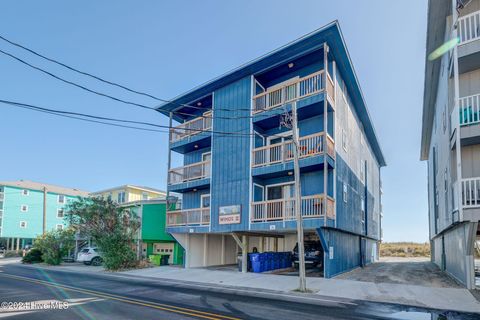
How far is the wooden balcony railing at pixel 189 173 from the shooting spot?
22594 millimetres

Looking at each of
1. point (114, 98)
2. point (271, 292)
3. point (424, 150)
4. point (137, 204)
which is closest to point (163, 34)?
point (114, 98)

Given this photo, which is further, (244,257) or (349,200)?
(349,200)

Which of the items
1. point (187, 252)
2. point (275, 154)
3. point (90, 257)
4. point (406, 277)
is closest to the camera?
point (406, 277)

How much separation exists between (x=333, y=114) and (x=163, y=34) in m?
9.70

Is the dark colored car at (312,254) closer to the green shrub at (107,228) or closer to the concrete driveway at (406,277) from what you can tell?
the concrete driveway at (406,277)

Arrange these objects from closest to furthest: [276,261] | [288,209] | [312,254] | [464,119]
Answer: [464,119]
[288,209]
[312,254]
[276,261]

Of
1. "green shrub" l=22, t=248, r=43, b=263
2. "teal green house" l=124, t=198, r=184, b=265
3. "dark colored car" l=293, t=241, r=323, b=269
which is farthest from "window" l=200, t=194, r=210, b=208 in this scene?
"green shrub" l=22, t=248, r=43, b=263

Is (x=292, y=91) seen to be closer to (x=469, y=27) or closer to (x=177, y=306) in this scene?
(x=469, y=27)

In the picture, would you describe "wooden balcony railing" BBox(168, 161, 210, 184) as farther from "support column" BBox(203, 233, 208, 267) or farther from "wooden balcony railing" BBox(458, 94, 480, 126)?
"wooden balcony railing" BBox(458, 94, 480, 126)

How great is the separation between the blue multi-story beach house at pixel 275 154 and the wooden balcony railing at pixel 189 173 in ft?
0.23

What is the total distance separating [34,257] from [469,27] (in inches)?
1373

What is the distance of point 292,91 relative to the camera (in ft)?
63.0

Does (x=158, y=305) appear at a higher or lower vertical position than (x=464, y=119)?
lower

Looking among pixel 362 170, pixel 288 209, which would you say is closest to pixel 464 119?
pixel 288 209
